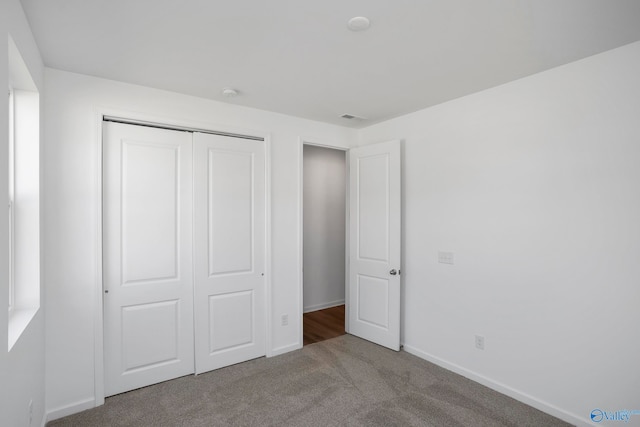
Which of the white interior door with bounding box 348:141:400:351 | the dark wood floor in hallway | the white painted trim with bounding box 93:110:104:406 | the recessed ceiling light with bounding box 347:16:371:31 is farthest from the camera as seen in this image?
the dark wood floor in hallway

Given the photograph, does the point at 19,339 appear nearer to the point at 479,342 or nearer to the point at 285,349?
the point at 285,349

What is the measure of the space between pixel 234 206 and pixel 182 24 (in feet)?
5.54

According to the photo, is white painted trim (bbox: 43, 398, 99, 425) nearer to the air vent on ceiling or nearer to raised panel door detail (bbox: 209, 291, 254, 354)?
raised panel door detail (bbox: 209, 291, 254, 354)

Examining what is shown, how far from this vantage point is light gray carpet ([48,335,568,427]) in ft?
7.60

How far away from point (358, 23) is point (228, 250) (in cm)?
225

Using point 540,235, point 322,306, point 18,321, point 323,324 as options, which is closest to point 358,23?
point 540,235

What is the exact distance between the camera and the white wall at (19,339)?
1374 mm

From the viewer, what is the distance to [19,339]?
5.38 ft

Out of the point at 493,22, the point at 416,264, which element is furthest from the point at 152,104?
the point at 416,264

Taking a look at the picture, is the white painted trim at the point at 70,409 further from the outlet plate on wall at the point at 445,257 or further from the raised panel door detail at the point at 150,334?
the outlet plate on wall at the point at 445,257

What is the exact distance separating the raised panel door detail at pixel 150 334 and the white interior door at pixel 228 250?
209mm

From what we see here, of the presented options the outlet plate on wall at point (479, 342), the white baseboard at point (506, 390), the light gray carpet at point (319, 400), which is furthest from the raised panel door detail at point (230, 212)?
the outlet plate on wall at point (479, 342)

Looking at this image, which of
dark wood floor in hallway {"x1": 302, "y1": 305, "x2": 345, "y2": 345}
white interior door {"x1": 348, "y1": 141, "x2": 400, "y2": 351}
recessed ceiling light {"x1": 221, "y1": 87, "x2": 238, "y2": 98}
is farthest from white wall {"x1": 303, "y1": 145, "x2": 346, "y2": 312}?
recessed ceiling light {"x1": 221, "y1": 87, "x2": 238, "y2": 98}

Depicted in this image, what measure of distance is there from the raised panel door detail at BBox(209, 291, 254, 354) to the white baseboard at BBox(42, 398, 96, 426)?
3.08 ft
